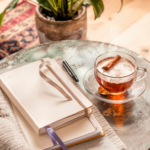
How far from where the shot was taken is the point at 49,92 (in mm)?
612

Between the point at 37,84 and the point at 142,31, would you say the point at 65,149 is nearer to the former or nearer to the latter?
the point at 37,84

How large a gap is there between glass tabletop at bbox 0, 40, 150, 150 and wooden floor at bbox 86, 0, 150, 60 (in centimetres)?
60

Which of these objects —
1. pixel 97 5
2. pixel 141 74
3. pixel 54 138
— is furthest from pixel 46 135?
pixel 97 5

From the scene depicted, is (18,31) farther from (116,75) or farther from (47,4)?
(116,75)

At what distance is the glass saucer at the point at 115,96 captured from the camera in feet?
2.05

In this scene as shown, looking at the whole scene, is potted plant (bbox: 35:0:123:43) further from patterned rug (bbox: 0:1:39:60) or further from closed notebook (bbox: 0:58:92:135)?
closed notebook (bbox: 0:58:92:135)

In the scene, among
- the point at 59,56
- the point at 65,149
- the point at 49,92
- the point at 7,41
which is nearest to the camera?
the point at 65,149

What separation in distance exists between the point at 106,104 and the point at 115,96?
0.14 feet

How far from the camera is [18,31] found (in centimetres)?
152

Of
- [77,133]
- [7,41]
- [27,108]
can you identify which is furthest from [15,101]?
[7,41]

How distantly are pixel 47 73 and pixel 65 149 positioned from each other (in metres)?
0.27

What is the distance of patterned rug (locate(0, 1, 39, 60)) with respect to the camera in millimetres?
1397

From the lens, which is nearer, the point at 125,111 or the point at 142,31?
the point at 125,111

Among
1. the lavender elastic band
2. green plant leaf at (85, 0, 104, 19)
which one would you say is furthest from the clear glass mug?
green plant leaf at (85, 0, 104, 19)
